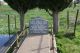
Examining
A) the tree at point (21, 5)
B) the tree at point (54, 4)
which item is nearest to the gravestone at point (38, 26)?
the tree at point (54, 4)

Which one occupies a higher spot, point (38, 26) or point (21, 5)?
point (21, 5)

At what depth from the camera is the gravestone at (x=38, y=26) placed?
57.9ft

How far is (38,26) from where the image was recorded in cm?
1769

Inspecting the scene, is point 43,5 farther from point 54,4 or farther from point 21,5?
point 21,5

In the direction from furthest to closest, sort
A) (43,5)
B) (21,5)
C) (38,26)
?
(21,5) < (43,5) < (38,26)

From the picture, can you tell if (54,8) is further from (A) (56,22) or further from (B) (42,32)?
(B) (42,32)

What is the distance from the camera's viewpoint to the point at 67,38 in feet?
58.4

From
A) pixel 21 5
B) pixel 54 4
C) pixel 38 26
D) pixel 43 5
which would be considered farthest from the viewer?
pixel 21 5

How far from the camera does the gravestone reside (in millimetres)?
17656

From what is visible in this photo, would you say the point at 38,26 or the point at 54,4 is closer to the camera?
the point at 38,26

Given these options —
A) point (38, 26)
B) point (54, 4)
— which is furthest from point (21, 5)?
point (38, 26)

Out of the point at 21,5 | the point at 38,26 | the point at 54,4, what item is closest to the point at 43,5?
the point at 54,4

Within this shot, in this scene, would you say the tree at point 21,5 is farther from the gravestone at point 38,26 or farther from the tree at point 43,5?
the gravestone at point 38,26

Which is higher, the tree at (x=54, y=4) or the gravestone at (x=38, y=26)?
the tree at (x=54, y=4)
